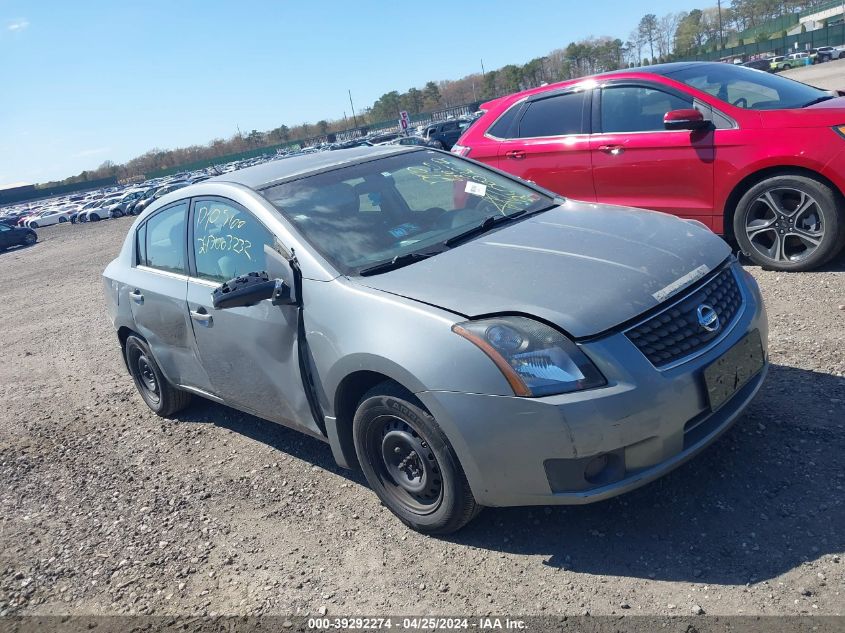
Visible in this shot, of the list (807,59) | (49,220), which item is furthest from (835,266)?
(807,59)

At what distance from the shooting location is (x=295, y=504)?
3.64 meters

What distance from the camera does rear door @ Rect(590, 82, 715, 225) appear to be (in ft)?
18.7

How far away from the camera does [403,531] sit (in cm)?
321

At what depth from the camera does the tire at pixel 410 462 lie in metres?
2.79

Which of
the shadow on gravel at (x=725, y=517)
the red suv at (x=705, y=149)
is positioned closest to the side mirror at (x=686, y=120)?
the red suv at (x=705, y=149)

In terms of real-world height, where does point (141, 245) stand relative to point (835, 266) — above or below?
above

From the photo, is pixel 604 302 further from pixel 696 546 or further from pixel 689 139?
pixel 689 139

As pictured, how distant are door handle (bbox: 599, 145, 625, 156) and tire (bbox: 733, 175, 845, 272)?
1.14 metres

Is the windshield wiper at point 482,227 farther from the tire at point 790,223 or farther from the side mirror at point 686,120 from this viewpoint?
the tire at point 790,223

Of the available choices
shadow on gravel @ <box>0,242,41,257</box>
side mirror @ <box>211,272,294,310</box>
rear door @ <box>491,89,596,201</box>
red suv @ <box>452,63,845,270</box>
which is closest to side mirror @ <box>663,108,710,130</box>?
red suv @ <box>452,63,845,270</box>

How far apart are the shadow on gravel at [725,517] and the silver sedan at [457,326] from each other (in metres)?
0.36

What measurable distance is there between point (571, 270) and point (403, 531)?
1446 mm

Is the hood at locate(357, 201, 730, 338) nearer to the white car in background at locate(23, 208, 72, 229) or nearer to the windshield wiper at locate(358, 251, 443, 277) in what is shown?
the windshield wiper at locate(358, 251, 443, 277)

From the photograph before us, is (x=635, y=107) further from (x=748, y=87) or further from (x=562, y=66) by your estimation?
(x=562, y=66)
